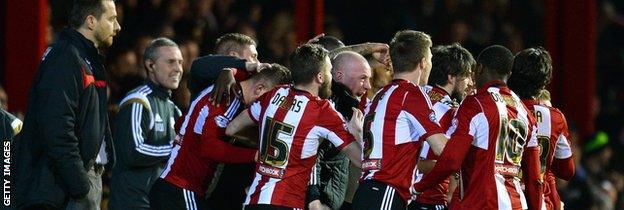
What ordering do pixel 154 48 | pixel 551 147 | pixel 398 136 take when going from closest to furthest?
pixel 398 136
pixel 551 147
pixel 154 48

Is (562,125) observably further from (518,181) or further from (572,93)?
(572,93)

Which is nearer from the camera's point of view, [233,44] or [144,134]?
[233,44]

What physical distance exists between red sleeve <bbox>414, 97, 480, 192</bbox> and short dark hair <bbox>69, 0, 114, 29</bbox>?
6.11ft

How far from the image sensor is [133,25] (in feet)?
37.6

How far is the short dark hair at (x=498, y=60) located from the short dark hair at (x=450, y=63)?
0.31 m

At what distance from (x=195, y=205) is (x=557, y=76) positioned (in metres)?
6.44

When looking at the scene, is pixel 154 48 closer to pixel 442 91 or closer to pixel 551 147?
pixel 442 91

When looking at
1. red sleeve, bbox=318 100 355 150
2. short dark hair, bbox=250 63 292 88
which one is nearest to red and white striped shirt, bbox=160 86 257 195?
short dark hair, bbox=250 63 292 88

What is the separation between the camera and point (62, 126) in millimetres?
6645

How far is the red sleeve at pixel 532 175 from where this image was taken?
24.1 ft

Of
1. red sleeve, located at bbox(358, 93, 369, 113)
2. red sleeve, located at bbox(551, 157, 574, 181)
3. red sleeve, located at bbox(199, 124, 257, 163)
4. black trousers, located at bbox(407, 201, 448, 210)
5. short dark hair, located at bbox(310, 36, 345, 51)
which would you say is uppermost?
short dark hair, located at bbox(310, 36, 345, 51)

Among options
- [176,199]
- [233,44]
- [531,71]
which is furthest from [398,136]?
[233,44]

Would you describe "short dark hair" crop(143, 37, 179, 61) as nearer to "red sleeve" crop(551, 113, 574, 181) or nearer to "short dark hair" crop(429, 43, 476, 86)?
"short dark hair" crop(429, 43, 476, 86)

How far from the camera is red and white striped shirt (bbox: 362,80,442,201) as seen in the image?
6910mm
